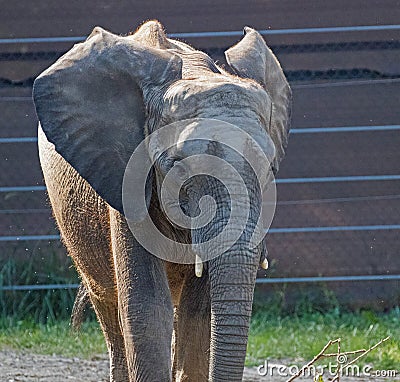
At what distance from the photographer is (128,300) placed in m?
4.29

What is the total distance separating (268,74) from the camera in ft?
15.7

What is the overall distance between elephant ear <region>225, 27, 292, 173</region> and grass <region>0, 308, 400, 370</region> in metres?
2.03

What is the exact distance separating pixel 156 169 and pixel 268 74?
89cm

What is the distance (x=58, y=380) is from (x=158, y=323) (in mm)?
2228

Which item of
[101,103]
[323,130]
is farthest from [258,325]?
[101,103]

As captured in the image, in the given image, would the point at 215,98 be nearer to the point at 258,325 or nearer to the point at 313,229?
the point at 258,325

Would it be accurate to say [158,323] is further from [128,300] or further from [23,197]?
[23,197]

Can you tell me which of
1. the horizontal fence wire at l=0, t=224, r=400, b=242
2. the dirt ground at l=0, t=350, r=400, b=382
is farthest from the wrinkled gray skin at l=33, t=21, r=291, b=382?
the horizontal fence wire at l=0, t=224, r=400, b=242

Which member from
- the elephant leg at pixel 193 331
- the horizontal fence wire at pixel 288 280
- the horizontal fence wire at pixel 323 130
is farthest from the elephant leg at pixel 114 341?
the horizontal fence wire at pixel 323 130

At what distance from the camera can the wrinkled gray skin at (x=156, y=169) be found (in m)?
3.71

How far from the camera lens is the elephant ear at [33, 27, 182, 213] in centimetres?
425

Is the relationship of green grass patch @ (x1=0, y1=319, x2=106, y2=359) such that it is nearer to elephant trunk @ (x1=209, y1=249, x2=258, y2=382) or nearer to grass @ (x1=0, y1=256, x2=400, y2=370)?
grass @ (x1=0, y1=256, x2=400, y2=370)

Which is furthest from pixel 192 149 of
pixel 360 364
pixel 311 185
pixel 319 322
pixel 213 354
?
pixel 311 185

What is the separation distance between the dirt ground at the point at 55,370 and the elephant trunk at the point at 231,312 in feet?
7.94
